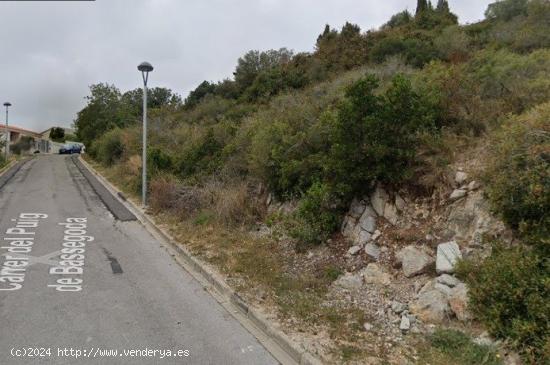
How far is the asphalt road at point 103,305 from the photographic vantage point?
14.3 feet

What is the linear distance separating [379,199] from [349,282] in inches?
64.8

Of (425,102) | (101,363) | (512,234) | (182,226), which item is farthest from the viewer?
(182,226)

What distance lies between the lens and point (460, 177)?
5996mm

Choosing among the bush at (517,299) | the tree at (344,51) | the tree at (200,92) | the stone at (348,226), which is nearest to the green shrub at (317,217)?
the stone at (348,226)

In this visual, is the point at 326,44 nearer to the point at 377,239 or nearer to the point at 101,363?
the point at 377,239

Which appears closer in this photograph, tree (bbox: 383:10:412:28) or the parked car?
tree (bbox: 383:10:412:28)

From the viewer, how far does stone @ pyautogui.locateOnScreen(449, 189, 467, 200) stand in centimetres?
579

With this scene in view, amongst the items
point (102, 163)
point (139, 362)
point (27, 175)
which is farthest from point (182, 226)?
point (102, 163)

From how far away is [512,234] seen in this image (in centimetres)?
486

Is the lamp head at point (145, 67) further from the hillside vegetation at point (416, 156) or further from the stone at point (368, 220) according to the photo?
the stone at point (368, 220)

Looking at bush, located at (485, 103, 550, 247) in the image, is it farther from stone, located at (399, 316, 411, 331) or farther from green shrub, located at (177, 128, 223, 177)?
green shrub, located at (177, 128, 223, 177)

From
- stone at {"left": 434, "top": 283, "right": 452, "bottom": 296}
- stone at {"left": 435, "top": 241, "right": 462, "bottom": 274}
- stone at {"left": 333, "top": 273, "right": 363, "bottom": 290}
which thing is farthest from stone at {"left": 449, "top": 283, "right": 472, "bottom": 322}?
stone at {"left": 333, "top": 273, "right": 363, "bottom": 290}

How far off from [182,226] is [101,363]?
5.60 metres

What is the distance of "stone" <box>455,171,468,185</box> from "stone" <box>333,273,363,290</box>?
1983 mm
